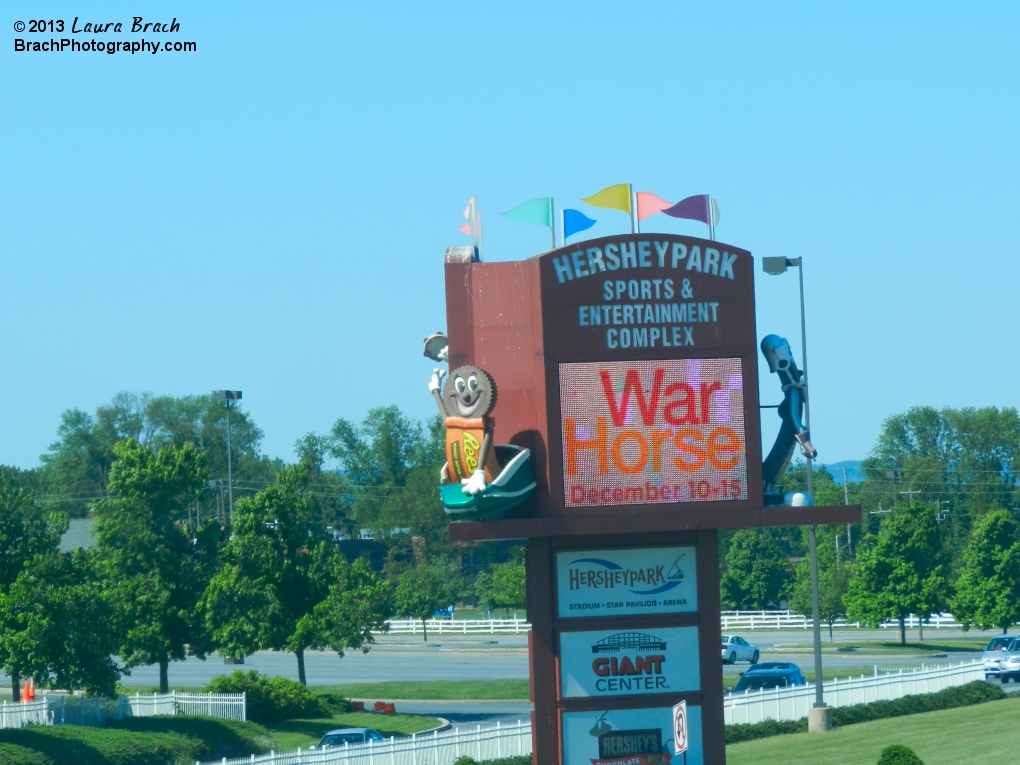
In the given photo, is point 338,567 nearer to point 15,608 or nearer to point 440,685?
point 440,685

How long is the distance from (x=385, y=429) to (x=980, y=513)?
190 feet

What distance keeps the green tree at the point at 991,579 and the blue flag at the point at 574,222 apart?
45.7m

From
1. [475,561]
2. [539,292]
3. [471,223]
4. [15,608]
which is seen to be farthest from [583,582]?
[475,561]

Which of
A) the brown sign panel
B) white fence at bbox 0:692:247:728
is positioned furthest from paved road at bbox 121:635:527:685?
the brown sign panel

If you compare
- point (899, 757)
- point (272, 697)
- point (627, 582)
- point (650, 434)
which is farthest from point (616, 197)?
point (272, 697)

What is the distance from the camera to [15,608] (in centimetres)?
3609

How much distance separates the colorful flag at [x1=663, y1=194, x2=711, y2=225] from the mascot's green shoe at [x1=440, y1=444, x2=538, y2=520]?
16.2ft

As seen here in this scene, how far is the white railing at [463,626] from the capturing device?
82963 millimetres

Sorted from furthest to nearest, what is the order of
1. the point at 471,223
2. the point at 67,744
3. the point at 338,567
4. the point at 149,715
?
the point at 338,567
the point at 149,715
the point at 67,744
the point at 471,223

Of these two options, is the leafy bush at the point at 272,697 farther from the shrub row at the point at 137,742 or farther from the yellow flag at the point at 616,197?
the yellow flag at the point at 616,197

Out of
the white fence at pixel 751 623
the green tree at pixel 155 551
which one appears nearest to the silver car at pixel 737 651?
the white fence at pixel 751 623

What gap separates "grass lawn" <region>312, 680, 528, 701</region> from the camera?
50844 millimetres

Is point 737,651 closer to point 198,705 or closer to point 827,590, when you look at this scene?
point 827,590

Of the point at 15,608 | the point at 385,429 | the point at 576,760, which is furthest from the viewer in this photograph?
the point at 385,429
